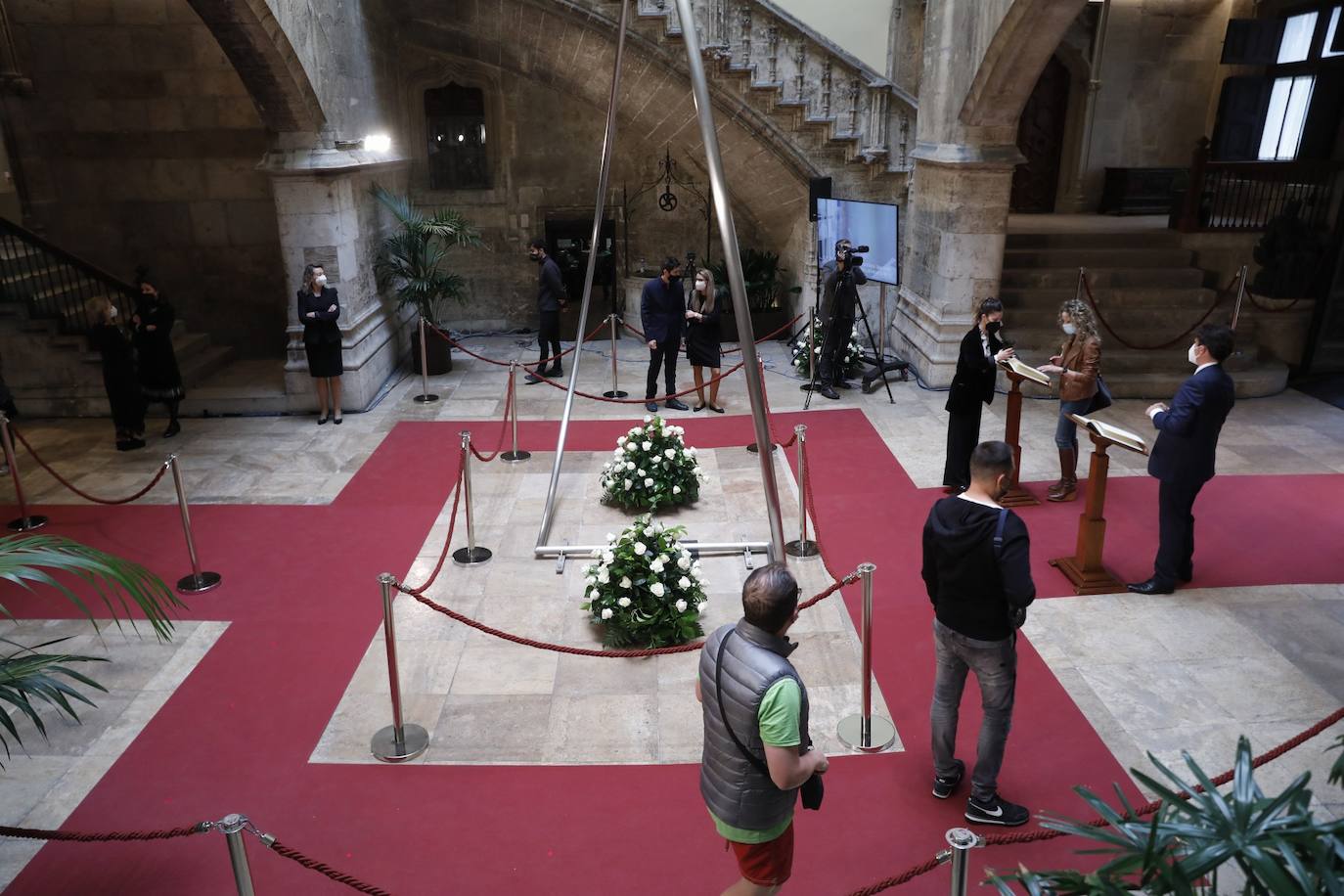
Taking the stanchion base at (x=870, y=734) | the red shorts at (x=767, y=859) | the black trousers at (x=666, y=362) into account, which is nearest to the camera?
the red shorts at (x=767, y=859)

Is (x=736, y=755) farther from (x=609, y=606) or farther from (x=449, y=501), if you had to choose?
(x=449, y=501)

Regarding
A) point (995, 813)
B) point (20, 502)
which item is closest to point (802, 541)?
point (995, 813)

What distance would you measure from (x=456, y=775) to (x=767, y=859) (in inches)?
77.1

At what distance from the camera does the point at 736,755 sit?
316 centimetres

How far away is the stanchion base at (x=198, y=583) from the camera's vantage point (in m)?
6.55

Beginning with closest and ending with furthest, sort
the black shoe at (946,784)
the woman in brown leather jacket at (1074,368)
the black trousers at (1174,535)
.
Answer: the black shoe at (946,784)
the black trousers at (1174,535)
the woman in brown leather jacket at (1074,368)

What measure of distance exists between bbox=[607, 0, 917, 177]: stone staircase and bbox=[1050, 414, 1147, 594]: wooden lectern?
19.5 feet

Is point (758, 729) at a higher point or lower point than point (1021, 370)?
lower

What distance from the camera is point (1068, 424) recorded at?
24.3 ft

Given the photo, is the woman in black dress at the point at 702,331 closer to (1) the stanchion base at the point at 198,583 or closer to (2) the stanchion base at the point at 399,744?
(1) the stanchion base at the point at 198,583

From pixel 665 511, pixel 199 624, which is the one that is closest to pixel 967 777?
pixel 665 511

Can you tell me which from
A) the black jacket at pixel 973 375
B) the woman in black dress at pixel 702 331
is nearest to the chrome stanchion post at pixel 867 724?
the black jacket at pixel 973 375

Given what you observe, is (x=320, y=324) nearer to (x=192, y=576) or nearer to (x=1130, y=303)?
(x=192, y=576)

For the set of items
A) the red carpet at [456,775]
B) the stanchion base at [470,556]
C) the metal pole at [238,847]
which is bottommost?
the red carpet at [456,775]
